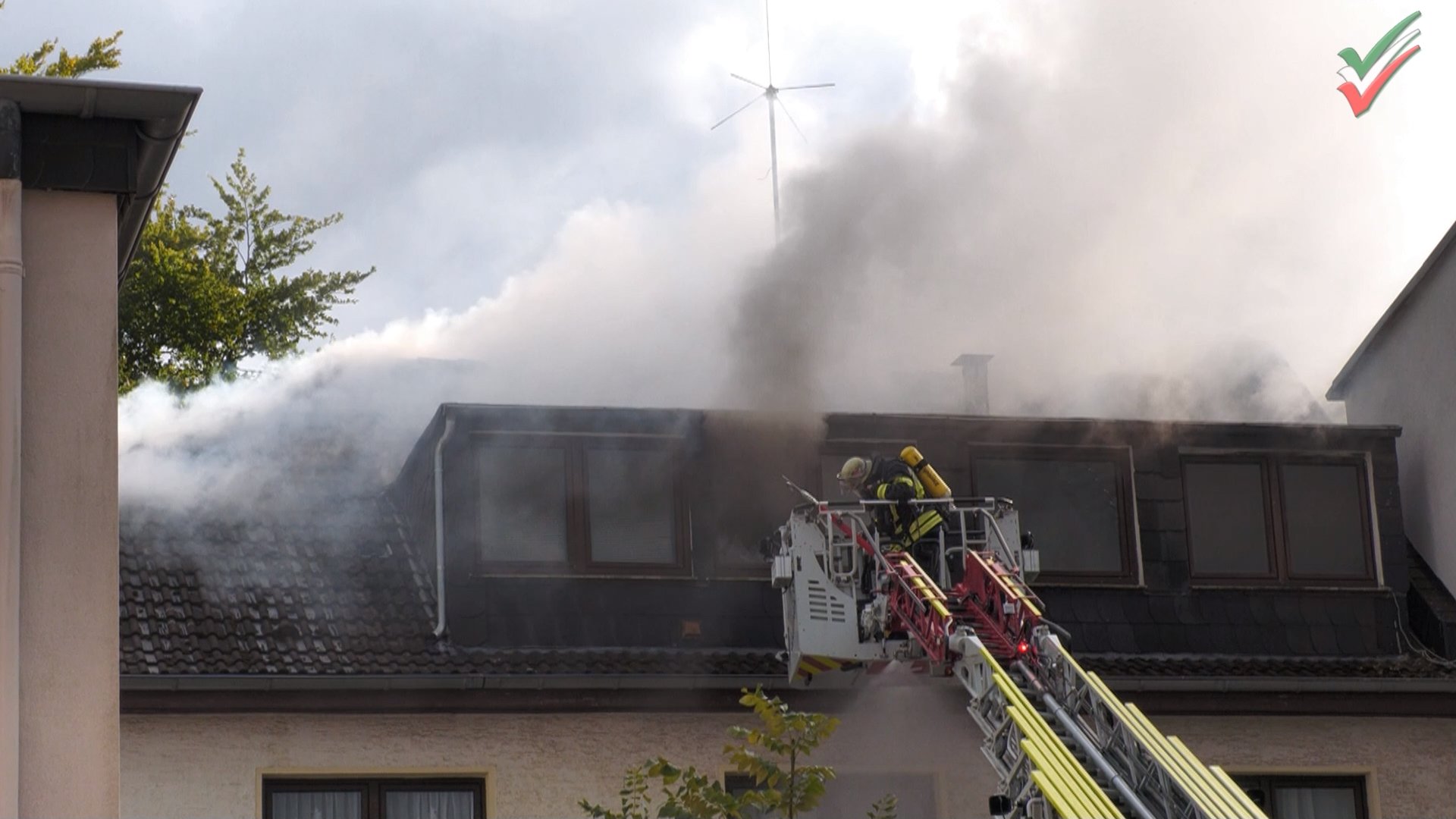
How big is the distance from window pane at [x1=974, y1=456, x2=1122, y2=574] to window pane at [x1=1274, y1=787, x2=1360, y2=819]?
236 centimetres

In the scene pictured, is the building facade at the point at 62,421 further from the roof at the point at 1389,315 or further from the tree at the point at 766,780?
the roof at the point at 1389,315

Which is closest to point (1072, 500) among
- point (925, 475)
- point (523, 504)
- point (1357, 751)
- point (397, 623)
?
point (925, 475)

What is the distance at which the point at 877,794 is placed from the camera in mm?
17312

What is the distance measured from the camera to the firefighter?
1630 cm

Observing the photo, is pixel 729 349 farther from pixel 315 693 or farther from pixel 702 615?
pixel 315 693

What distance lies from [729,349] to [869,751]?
602 centimetres

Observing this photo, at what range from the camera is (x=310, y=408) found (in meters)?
20.4

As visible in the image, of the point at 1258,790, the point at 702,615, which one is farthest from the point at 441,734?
the point at 1258,790

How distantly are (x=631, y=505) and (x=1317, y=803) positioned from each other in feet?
20.4

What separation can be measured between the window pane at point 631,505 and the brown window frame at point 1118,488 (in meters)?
2.73

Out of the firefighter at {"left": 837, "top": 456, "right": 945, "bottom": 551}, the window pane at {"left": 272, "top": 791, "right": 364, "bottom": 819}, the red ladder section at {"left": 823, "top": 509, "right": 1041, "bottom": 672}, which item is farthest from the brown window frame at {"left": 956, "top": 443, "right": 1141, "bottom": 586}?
→ the window pane at {"left": 272, "top": 791, "right": 364, "bottom": 819}

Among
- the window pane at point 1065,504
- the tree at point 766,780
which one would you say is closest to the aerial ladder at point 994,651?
the window pane at point 1065,504

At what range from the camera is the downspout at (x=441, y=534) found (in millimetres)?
17125

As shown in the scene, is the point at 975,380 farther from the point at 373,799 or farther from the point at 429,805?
the point at 373,799
